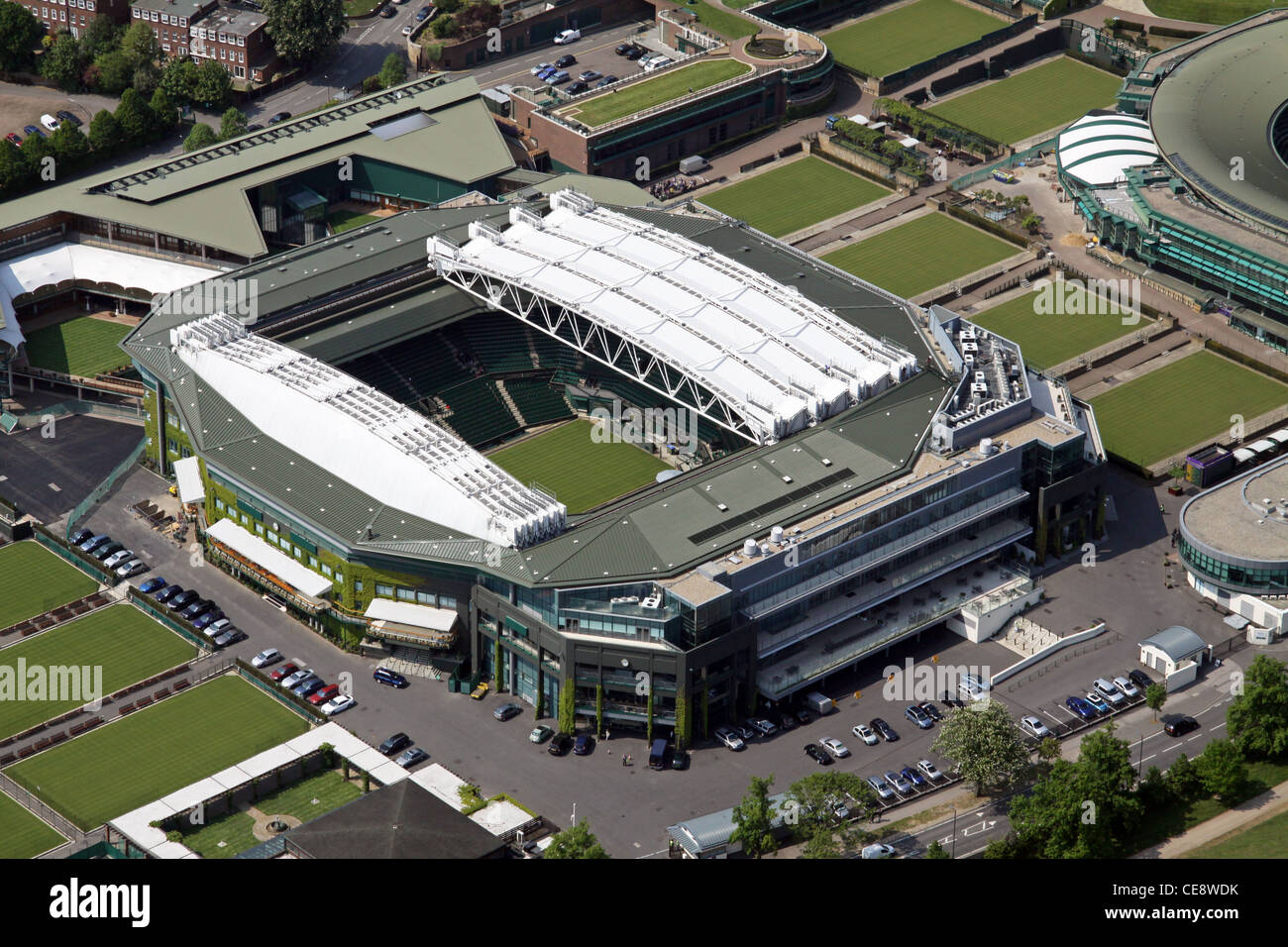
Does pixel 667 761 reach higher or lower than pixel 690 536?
lower

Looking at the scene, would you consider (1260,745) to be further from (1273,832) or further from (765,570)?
(765,570)

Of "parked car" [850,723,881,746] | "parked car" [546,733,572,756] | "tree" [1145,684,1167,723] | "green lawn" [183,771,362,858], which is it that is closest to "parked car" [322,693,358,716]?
"green lawn" [183,771,362,858]

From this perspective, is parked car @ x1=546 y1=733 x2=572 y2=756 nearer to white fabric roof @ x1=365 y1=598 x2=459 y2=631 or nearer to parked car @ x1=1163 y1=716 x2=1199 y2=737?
white fabric roof @ x1=365 y1=598 x2=459 y2=631

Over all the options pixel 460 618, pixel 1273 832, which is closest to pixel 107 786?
pixel 460 618

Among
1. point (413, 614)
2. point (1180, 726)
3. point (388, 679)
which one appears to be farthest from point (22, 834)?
point (1180, 726)

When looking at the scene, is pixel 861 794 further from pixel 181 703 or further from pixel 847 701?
pixel 181 703

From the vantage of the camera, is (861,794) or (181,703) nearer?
(861,794)

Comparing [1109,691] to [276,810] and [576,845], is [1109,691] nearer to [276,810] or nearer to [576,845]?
[576,845]
